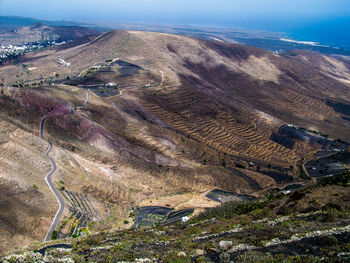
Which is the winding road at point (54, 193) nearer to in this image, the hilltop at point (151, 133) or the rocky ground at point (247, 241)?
the hilltop at point (151, 133)

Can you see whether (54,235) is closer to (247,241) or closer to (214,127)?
(247,241)

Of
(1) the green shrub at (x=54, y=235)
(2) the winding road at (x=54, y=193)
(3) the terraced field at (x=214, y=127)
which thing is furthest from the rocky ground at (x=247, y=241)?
(3) the terraced field at (x=214, y=127)

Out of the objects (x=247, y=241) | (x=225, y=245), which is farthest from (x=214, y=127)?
(x=225, y=245)

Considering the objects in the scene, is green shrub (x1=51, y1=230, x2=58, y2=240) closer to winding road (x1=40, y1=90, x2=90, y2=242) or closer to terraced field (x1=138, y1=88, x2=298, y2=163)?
winding road (x1=40, y1=90, x2=90, y2=242)

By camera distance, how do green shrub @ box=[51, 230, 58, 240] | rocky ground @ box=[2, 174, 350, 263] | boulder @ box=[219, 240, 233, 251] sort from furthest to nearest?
green shrub @ box=[51, 230, 58, 240] < boulder @ box=[219, 240, 233, 251] < rocky ground @ box=[2, 174, 350, 263]

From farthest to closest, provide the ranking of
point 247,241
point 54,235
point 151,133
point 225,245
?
1. point 151,133
2. point 54,235
3. point 247,241
4. point 225,245

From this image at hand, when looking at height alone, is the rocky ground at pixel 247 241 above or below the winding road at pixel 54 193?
above

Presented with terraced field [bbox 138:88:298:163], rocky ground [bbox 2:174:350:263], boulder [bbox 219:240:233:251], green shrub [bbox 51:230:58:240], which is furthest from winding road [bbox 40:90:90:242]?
terraced field [bbox 138:88:298:163]

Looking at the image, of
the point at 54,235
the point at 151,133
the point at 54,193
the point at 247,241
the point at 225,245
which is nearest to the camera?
the point at 225,245

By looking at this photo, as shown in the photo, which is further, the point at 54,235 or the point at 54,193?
the point at 54,193

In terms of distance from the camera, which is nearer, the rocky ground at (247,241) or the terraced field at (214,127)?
the rocky ground at (247,241)

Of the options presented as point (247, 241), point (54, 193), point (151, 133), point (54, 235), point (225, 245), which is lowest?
point (54, 235)
